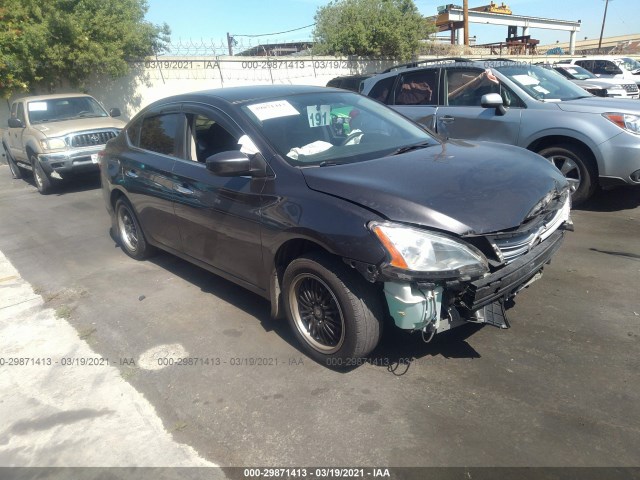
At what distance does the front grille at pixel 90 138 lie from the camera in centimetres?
951

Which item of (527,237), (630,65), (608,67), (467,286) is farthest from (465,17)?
(467,286)

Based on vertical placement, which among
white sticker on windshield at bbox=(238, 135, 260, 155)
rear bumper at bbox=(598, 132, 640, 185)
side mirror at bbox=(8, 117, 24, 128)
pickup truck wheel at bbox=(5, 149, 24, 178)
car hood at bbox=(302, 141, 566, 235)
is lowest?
pickup truck wheel at bbox=(5, 149, 24, 178)

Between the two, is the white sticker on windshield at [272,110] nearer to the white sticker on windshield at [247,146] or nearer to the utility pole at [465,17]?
the white sticker on windshield at [247,146]

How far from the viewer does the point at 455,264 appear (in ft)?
9.07

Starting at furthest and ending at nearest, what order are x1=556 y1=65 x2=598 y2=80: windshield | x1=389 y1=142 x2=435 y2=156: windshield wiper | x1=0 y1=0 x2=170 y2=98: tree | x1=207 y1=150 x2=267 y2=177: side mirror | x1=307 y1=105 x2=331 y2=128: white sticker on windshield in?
x1=556 y1=65 x2=598 y2=80: windshield, x1=0 y1=0 x2=170 y2=98: tree, x1=307 y1=105 x2=331 y2=128: white sticker on windshield, x1=389 y1=142 x2=435 y2=156: windshield wiper, x1=207 y1=150 x2=267 y2=177: side mirror

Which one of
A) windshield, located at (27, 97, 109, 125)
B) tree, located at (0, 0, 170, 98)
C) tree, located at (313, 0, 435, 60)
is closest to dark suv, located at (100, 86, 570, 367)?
windshield, located at (27, 97, 109, 125)

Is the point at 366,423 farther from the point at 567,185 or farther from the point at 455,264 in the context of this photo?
the point at 567,185

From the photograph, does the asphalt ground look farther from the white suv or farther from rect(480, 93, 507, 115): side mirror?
the white suv

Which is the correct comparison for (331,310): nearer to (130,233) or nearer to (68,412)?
(68,412)

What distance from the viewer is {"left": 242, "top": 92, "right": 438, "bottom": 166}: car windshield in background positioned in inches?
142

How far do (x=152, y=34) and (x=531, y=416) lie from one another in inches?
689

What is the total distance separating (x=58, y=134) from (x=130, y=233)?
506 cm

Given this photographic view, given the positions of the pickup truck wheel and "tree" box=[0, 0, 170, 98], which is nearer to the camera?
the pickup truck wheel

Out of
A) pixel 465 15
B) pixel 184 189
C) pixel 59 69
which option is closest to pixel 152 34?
pixel 59 69
